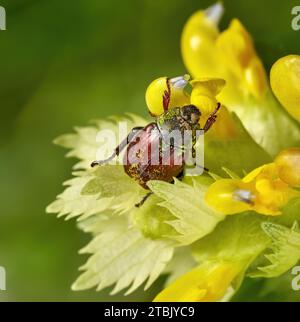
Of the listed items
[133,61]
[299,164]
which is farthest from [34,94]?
[299,164]

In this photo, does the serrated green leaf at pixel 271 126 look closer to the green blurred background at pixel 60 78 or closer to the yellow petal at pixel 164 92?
the yellow petal at pixel 164 92

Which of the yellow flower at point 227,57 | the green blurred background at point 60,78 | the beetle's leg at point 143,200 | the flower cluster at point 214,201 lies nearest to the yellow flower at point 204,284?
the flower cluster at point 214,201

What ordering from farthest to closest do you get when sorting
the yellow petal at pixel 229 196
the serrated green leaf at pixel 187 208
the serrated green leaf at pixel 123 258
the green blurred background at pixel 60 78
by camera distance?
the green blurred background at pixel 60 78 → the serrated green leaf at pixel 123 258 → the serrated green leaf at pixel 187 208 → the yellow petal at pixel 229 196

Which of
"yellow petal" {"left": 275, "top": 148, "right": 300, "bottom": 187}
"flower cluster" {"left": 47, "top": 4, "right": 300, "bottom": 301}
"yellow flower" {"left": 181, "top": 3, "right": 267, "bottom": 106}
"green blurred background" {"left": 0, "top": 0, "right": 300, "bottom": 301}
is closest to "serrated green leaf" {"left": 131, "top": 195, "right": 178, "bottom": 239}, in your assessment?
"flower cluster" {"left": 47, "top": 4, "right": 300, "bottom": 301}

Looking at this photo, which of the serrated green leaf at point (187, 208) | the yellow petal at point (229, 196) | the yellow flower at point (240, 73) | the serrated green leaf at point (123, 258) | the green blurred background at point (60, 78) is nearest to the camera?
the yellow petal at point (229, 196)

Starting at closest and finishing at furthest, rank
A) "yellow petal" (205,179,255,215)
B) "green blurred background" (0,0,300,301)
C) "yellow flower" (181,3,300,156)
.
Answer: "yellow petal" (205,179,255,215) < "yellow flower" (181,3,300,156) < "green blurred background" (0,0,300,301)

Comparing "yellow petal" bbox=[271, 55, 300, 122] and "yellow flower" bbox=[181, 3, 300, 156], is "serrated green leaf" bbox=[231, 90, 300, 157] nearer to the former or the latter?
"yellow flower" bbox=[181, 3, 300, 156]
